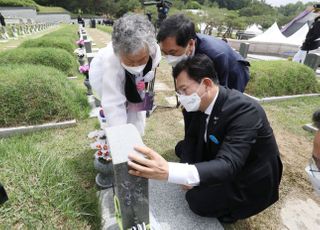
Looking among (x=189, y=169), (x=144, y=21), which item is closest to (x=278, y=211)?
(x=189, y=169)

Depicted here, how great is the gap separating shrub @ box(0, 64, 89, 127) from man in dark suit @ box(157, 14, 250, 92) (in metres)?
2.22

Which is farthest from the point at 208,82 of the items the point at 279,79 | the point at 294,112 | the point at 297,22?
the point at 297,22

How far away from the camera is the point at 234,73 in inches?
103

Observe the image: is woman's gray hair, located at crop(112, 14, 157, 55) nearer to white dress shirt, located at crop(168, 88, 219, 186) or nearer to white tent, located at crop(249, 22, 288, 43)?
white dress shirt, located at crop(168, 88, 219, 186)

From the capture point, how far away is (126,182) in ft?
4.21

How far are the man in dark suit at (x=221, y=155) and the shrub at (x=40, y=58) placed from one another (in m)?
4.98

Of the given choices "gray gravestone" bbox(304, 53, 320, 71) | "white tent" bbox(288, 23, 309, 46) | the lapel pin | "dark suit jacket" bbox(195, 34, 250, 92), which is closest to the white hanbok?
"dark suit jacket" bbox(195, 34, 250, 92)

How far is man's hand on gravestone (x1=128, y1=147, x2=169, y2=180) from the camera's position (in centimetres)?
120

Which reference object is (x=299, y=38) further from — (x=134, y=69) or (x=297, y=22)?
(x=134, y=69)

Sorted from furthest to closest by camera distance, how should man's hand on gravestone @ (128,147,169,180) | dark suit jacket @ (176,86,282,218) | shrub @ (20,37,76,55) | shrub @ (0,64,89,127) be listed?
shrub @ (20,37,76,55) → shrub @ (0,64,89,127) → dark suit jacket @ (176,86,282,218) → man's hand on gravestone @ (128,147,169,180)

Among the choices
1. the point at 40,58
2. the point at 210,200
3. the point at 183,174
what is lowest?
the point at 210,200

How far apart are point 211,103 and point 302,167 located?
7.02 feet

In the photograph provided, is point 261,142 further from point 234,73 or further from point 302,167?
point 302,167

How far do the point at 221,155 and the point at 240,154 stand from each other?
13 cm
